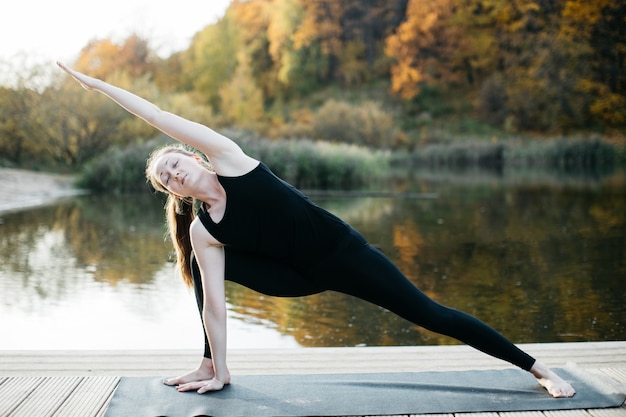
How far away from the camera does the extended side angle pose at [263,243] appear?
2.31 meters

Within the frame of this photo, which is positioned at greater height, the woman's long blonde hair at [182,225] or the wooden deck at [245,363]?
the woman's long blonde hair at [182,225]

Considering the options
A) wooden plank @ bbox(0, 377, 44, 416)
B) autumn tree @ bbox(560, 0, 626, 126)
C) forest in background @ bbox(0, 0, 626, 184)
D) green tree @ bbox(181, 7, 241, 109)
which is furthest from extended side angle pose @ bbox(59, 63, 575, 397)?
green tree @ bbox(181, 7, 241, 109)

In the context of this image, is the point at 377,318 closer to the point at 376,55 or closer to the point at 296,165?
the point at 296,165

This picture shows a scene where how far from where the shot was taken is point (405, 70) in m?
31.5

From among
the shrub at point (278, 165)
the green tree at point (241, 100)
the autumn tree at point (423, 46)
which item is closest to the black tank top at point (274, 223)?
the shrub at point (278, 165)

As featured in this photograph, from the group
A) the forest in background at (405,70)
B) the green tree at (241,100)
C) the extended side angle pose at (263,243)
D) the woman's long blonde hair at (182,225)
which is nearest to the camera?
the extended side angle pose at (263,243)

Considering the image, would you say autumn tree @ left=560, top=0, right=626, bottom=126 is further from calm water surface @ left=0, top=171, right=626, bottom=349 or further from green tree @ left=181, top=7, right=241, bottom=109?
calm water surface @ left=0, top=171, right=626, bottom=349

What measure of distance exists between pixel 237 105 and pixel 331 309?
22.5 m

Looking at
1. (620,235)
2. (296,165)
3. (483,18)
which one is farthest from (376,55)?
(620,235)

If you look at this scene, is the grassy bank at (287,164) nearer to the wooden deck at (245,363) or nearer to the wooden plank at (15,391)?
the wooden deck at (245,363)

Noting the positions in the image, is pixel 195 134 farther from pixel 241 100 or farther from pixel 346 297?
pixel 241 100

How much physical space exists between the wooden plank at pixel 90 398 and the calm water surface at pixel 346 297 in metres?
1.57

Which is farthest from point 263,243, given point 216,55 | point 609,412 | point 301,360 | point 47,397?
point 216,55

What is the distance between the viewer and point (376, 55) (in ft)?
118
